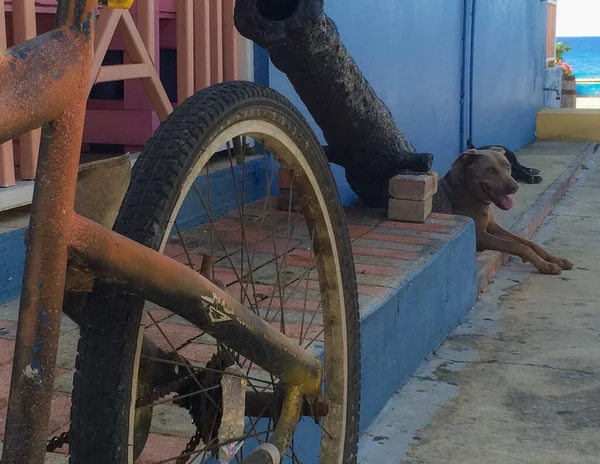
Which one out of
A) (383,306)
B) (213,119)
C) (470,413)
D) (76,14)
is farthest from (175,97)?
(76,14)

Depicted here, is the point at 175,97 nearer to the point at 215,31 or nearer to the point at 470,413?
the point at 215,31

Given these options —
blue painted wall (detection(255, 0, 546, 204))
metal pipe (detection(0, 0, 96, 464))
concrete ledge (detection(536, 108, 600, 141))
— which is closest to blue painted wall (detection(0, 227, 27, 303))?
blue painted wall (detection(255, 0, 546, 204))

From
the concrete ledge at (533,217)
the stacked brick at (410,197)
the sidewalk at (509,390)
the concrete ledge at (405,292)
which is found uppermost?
the stacked brick at (410,197)

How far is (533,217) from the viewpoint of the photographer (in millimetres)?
7371

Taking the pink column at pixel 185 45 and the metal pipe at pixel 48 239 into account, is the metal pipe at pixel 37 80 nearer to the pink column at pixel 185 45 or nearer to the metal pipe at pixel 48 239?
the metal pipe at pixel 48 239

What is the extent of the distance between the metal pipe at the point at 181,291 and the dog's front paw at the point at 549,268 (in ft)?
14.3

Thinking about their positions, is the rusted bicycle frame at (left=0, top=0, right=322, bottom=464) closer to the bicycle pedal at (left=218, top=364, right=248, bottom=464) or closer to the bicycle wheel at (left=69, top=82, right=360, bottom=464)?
the bicycle wheel at (left=69, top=82, right=360, bottom=464)

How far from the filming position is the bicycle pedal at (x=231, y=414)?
1.81 meters

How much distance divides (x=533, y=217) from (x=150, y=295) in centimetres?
632

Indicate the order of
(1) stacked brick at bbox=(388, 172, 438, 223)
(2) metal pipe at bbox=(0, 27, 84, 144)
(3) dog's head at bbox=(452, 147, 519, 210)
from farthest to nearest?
(3) dog's head at bbox=(452, 147, 519, 210) → (1) stacked brick at bbox=(388, 172, 438, 223) → (2) metal pipe at bbox=(0, 27, 84, 144)

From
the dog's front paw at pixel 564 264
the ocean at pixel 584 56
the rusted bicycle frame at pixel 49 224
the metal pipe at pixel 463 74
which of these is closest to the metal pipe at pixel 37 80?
the rusted bicycle frame at pixel 49 224

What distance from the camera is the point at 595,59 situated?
110 meters

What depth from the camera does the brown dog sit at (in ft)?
20.0

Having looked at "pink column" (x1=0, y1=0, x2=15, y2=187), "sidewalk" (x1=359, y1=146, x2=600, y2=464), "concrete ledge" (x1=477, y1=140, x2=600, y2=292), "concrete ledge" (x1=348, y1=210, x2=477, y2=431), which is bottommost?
"sidewalk" (x1=359, y1=146, x2=600, y2=464)
